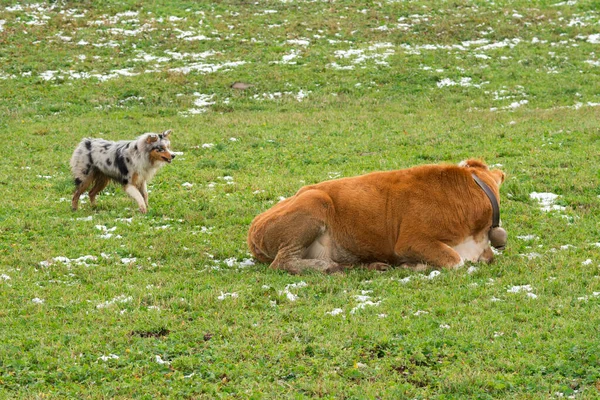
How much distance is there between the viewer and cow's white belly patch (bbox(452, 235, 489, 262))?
9906 mm

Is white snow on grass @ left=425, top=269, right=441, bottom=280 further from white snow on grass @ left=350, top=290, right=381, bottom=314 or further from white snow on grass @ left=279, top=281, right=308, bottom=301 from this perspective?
white snow on grass @ left=279, top=281, right=308, bottom=301

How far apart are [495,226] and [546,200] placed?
3.34m

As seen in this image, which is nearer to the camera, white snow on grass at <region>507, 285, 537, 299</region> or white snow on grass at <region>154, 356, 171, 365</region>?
white snow on grass at <region>154, 356, 171, 365</region>

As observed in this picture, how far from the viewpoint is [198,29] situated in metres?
31.6

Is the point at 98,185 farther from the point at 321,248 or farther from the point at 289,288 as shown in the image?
the point at 289,288

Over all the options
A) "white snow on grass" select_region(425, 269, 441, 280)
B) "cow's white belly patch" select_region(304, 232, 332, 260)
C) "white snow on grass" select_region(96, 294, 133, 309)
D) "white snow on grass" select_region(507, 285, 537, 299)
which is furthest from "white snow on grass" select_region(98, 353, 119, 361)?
"white snow on grass" select_region(507, 285, 537, 299)

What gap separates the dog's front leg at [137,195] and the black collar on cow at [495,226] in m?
6.02

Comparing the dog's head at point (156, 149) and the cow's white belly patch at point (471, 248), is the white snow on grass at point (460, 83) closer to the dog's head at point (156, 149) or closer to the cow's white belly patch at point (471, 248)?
the dog's head at point (156, 149)

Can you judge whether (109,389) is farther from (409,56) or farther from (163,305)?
(409,56)

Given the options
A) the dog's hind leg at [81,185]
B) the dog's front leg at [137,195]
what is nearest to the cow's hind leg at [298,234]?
the dog's front leg at [137,195]

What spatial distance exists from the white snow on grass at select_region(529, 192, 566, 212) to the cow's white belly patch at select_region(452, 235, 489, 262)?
271 cm

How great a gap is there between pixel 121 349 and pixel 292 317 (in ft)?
5.86

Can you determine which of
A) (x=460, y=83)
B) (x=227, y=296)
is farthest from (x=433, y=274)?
(x=460, y=83)

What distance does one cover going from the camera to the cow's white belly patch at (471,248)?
32.5 feet
